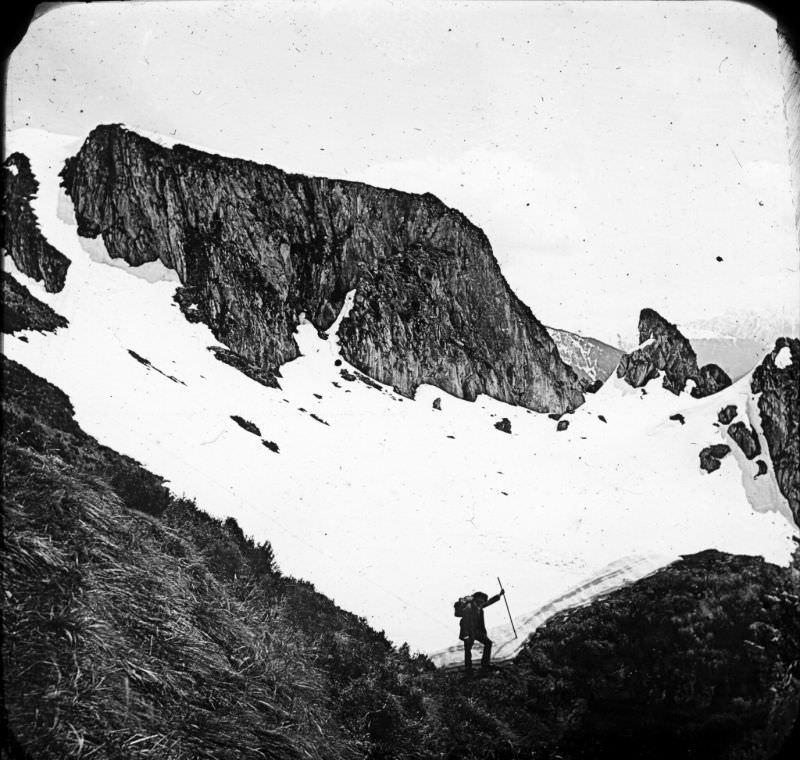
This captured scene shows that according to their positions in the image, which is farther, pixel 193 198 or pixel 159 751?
pixel 193 198

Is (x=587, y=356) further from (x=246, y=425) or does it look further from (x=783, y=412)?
(x=246, y=425)

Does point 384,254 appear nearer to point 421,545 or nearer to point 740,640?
point 421,545

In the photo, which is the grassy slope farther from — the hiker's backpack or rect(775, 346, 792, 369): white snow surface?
rect(775, 346, 792, 369): white snow surface

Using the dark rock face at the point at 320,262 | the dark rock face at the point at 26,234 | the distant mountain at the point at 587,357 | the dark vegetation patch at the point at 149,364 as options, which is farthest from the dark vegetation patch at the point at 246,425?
the distant mountain at the point at 587,357

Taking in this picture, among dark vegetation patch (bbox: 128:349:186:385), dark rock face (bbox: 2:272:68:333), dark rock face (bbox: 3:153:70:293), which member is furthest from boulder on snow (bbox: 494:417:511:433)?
dark rock face (bbox: 3:153:70:293)

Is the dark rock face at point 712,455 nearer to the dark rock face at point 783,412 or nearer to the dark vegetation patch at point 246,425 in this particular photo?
the dark rock face at point 783,412

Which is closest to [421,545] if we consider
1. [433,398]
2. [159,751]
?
[159,751]
